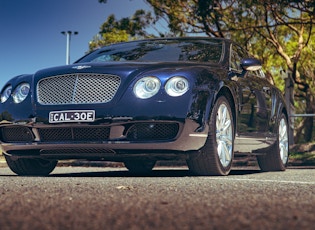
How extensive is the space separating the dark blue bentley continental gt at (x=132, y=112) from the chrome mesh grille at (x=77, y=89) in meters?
0.01

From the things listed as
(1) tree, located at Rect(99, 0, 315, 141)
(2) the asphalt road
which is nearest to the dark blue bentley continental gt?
(2) the asphalt road

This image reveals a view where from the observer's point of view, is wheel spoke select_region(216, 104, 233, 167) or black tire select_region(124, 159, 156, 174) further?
black tire select_region(124, 159, 156, 174)

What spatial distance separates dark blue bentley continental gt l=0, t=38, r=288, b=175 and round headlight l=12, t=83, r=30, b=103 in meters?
0.01

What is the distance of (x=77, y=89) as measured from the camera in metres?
5.77

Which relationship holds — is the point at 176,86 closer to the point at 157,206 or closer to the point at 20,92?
the point at 20,92

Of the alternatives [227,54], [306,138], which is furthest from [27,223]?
[306,138]

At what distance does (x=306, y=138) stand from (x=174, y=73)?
1985 cm

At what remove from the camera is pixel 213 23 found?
18.8 meters

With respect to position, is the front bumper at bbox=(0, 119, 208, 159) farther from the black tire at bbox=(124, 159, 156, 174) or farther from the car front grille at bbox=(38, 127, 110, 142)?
the black tire at bbox=(124, 159, 156, 174)

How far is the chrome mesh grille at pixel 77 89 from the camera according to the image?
18.5 ft

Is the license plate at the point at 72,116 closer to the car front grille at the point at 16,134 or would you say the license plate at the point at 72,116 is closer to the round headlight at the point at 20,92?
the car front grille at the point at 16,134

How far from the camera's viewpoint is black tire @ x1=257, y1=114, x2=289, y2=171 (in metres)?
7.69

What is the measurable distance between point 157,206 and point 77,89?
2.72m

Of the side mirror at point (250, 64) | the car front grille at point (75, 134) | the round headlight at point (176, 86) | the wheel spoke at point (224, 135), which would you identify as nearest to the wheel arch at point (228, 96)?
the wheel spoke at point (224, 135)
